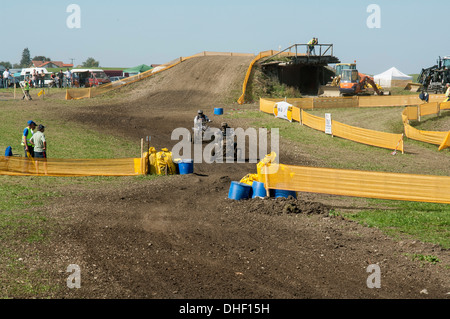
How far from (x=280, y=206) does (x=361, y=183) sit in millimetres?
2351

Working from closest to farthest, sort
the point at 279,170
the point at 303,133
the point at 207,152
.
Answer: the point at 279,170 → the point at 207,152 → the point at 303,133

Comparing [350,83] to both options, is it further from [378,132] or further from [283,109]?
[378,132]

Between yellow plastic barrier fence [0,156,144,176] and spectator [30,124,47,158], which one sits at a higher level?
spectator [30,124,47,158]

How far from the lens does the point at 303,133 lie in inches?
1152

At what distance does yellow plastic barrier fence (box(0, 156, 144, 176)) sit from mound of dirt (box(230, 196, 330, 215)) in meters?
5.78

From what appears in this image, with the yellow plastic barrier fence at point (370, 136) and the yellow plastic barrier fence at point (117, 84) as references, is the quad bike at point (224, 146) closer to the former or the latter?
the yellow plastic barrier fence at point (370, 136)

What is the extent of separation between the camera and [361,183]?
46.0 ft

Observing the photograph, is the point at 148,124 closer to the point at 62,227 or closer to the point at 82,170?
the point at 82,170

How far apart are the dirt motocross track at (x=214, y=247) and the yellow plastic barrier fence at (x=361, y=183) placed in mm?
615

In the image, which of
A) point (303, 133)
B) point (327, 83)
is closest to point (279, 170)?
point (303, 133)

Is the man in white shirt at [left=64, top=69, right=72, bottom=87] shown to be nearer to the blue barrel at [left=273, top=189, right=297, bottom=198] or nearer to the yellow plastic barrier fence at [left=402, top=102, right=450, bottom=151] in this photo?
the yellow plastic barrier fence at [left=402, top=102, right=450, bottom=151]

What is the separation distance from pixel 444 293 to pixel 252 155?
52.1 ft

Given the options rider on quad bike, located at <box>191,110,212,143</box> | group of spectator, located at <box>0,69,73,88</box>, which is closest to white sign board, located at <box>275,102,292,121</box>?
rider on quad bike, located at <box>191,110,212,143</box>

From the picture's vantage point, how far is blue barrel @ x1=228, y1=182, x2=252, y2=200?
1498 centimetres
